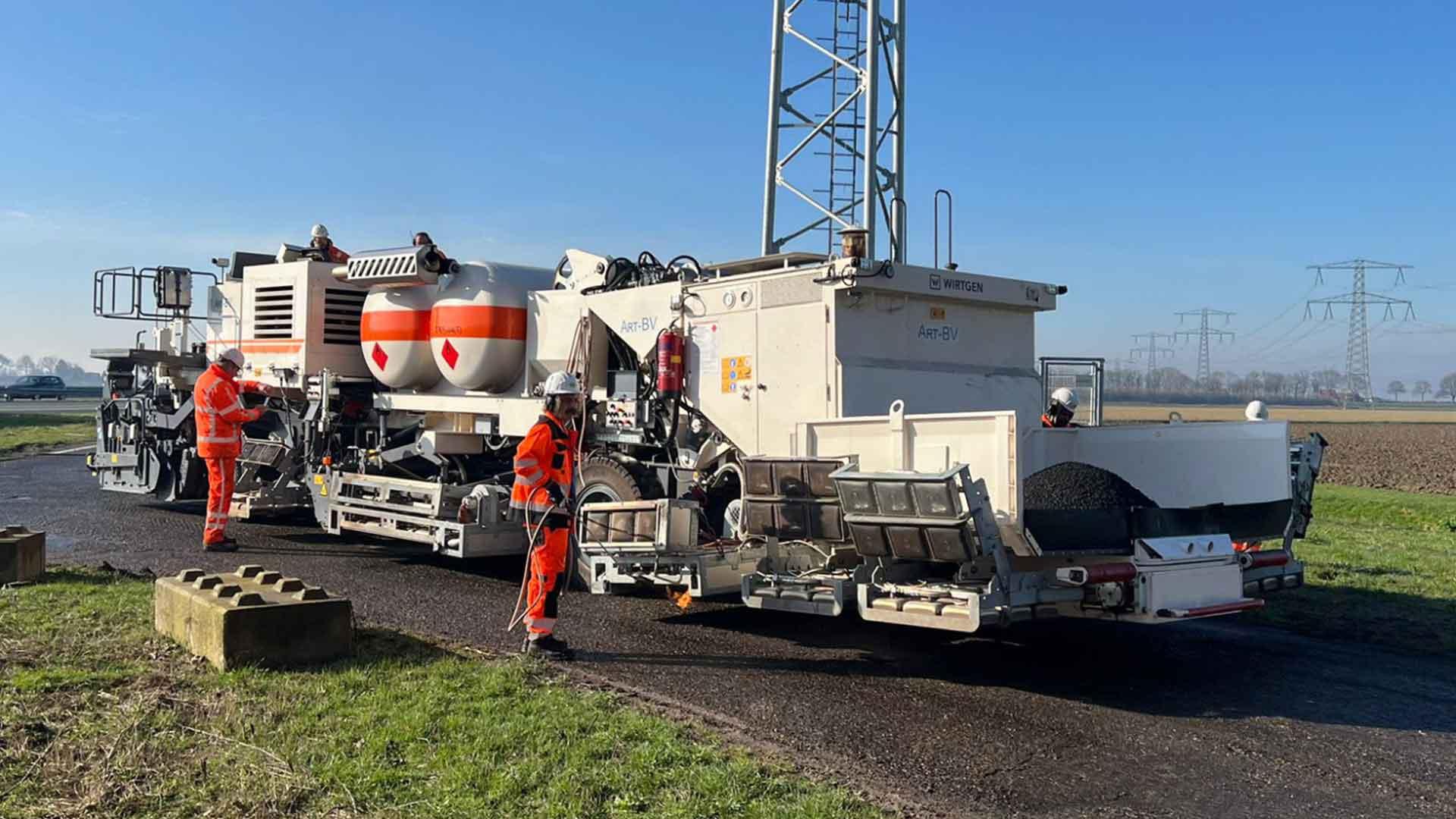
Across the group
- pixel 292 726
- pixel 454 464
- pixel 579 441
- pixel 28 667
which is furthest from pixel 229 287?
pixel 292 726

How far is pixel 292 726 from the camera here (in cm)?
508

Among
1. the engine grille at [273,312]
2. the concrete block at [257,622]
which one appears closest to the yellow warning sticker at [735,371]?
the concrete block at [257,622]

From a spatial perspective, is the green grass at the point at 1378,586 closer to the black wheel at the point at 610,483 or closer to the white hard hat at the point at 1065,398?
the white hard hat at the point at 1065,398

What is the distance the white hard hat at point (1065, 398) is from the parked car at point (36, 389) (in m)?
69.2

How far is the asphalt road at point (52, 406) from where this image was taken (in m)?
48.6

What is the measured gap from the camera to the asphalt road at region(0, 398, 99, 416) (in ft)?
159

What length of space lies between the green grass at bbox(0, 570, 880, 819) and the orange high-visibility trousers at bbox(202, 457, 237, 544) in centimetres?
464

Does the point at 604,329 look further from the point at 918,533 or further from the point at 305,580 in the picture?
the point at 918,533

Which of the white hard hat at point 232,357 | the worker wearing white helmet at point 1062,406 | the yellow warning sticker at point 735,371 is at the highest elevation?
the white hard hat at point 232,357

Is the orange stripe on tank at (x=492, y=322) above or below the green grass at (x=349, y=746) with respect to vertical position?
above

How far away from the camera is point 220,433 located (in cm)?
1147

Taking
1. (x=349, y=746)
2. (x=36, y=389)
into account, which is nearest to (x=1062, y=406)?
(x=349, y=746)

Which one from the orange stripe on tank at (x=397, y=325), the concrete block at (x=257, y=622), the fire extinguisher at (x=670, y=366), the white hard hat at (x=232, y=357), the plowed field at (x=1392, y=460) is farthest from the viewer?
the plowed field at (x=1392, y=460)

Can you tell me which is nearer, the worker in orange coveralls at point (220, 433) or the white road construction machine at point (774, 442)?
the white road construction machine at point (774, 442)
